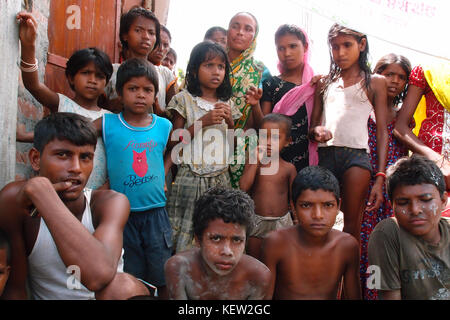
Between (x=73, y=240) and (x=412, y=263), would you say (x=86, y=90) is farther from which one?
(x=412, y=263)

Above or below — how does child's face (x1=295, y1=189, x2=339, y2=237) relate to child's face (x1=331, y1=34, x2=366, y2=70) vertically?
below

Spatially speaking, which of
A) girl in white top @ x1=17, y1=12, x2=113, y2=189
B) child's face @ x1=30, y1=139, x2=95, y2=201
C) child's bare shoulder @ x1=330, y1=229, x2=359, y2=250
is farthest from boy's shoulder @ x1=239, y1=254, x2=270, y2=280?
girl in white top @ x1=17, y1=12, x2=113, y2=189

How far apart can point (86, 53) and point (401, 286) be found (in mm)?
2598

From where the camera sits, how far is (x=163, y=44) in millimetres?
4715

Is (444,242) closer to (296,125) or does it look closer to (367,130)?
(367,130)

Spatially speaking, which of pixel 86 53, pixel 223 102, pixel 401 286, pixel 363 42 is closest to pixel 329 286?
pixel 401 286

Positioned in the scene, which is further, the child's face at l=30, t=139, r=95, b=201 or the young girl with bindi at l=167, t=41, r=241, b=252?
the young girl with bindi at l=167, t=41, r=241, b=252

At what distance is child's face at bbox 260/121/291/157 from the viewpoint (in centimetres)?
327

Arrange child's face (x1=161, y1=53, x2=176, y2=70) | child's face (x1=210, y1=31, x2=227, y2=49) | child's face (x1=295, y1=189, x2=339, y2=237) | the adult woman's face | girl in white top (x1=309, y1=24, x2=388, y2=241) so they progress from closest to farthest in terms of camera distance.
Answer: child's face (x1=295, y1=189, x2=339, y2=237)
girl in white top (x1=309, y1=24, x2=388, y2=241)
the adult woman's face
child's face (x1=210, y1=31, x2=227, y2=49)
child's face (x1=161, y1=53, x2=176, y2=70)

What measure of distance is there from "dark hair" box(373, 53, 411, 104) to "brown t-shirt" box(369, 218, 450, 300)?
65.6 inches

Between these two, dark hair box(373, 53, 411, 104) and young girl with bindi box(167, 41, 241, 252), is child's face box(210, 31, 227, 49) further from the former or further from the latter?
dark hair box(373, 53, 411, 104)

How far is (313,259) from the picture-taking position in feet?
8.20

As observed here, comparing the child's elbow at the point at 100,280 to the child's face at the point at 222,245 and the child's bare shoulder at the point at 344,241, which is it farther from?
the child's bare shoulder at the point at 344,241

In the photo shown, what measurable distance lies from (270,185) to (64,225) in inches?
71.8
